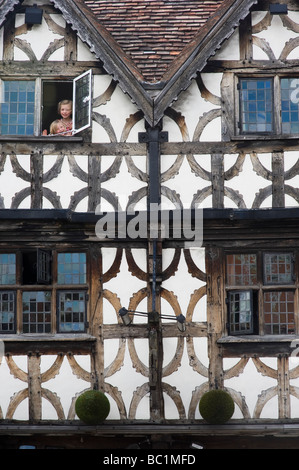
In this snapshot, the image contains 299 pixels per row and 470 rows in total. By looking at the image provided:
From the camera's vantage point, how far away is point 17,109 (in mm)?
14680

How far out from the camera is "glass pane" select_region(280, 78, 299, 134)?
14.6 m

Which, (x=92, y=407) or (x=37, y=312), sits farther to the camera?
(x=37, y=312)

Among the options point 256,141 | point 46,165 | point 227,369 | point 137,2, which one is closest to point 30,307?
point 46,165

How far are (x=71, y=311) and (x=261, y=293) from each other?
3127mm

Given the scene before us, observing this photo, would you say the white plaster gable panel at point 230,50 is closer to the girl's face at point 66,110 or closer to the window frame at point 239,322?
the girl's face at point 66,110

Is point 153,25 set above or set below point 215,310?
above

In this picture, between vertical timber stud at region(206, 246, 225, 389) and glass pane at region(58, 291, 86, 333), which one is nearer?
vertical timber stud at region(206, 246, 225, 389)

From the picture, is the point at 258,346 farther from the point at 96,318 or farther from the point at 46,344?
the point at 46,344

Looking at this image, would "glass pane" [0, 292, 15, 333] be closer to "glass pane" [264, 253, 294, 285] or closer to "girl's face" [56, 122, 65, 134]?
"girl's face" [56, 122, 65, 134]

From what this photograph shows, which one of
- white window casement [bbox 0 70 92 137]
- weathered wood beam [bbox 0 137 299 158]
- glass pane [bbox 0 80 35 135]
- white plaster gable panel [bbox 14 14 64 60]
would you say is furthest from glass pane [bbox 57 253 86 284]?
white plaster gable panel [bbox 14 14 64 60]

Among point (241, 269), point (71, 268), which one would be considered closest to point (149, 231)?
point (71, 268)

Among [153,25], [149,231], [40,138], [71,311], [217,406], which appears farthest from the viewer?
[153,25]

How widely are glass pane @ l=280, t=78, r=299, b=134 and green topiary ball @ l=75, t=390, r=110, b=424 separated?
5.34 metres

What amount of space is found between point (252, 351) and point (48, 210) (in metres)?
3.98
